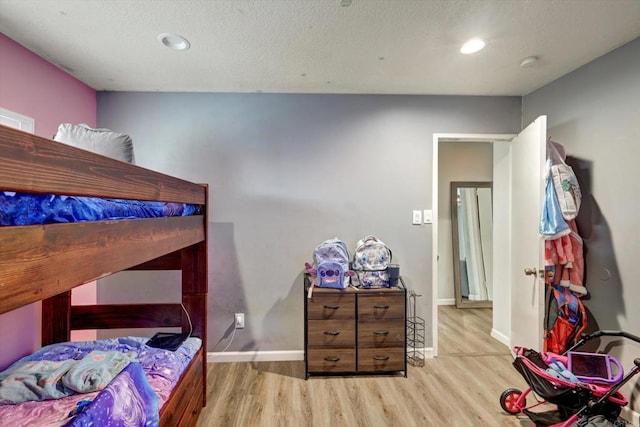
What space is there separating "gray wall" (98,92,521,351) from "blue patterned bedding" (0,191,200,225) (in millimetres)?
1507

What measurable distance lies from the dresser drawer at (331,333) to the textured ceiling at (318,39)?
6.38 ft

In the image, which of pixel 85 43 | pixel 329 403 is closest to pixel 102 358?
pixel 329 403

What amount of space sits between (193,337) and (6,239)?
1565 millimetres

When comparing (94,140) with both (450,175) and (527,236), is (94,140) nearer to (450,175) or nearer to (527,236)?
(527,236)

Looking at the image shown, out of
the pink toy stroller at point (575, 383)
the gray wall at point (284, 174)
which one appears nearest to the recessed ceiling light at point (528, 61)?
the gray wall at point (284, 174)

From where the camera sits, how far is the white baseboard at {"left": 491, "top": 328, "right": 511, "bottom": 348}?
292cm

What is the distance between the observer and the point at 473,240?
4.07 meters

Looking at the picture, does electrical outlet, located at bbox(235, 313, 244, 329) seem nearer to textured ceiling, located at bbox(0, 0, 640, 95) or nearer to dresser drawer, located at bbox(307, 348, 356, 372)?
dresser drawer, located at bbox(307, 348, 356, 372)

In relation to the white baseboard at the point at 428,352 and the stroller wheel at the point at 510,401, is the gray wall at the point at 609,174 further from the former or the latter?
the white baseboard at the point at 428,352

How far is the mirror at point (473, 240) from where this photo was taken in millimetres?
4055

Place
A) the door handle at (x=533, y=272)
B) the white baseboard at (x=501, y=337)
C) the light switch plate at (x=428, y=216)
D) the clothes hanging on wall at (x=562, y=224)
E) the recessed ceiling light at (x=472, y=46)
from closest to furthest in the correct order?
1. the recessed ceiling light at (x=472, y=46)
2. the clothes hanging on wall at (x=562, y=224)
3. the door handle at (x=533, y=272)
4. the light switch plate at (x=428, y=216)
5. the white baseboard at (x=501, y=337)

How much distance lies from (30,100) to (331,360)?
282 cm

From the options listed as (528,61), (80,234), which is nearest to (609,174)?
(528,61)

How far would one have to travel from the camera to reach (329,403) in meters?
2.03
